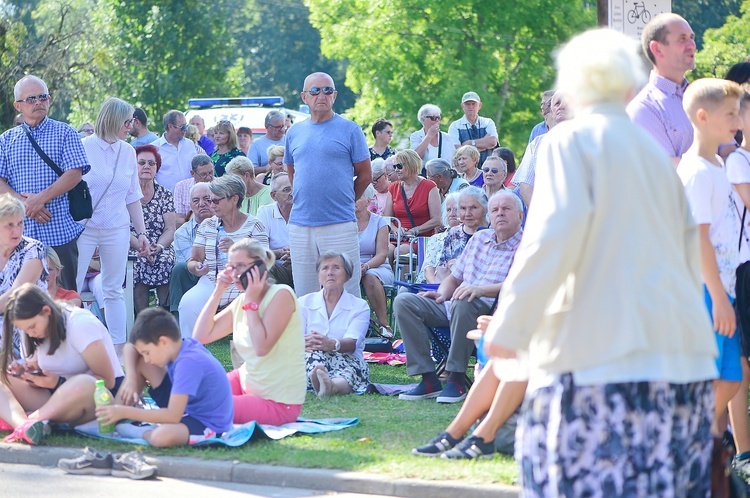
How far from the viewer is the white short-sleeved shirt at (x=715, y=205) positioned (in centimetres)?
520

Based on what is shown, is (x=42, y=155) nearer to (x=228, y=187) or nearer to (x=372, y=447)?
(x=228, y=187)

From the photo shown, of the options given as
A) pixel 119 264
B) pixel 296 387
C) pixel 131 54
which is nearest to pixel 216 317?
pixel 296 387

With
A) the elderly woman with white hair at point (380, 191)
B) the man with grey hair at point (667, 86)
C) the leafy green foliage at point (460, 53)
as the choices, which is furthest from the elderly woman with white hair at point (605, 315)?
the leafy green foliage at point (460, 53)

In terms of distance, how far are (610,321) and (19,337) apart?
527 centimetres

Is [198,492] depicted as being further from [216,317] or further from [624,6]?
[624,6]

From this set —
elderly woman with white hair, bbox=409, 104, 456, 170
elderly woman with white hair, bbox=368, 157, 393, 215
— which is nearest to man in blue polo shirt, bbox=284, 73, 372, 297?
elderly woman with white hair, bbox=368, 157, 393, 215

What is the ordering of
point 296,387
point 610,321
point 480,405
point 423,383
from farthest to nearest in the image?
1. point 423,383
2. point 296,387
3. point 480,405
4. point 610,321

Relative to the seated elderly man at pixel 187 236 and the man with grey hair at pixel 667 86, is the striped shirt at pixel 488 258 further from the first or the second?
the seated elderly man at pixel 187 236

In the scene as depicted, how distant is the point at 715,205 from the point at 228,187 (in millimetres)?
5776

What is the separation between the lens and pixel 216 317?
761 cm

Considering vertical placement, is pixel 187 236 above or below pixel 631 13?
below

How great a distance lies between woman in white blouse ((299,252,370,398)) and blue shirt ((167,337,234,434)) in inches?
69.7

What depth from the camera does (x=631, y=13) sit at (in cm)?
870

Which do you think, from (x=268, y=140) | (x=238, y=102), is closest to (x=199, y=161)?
(x=268, y=140)
